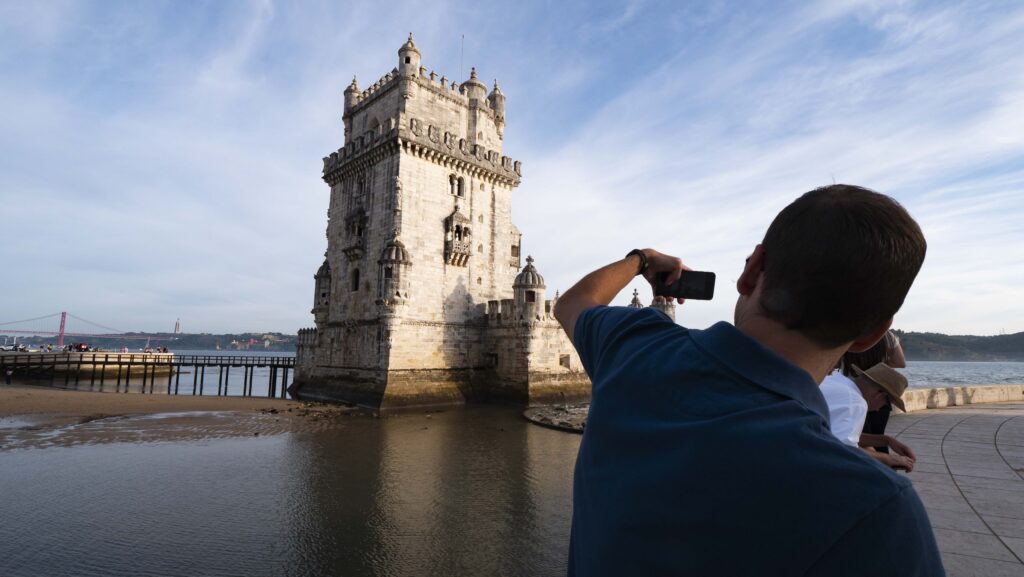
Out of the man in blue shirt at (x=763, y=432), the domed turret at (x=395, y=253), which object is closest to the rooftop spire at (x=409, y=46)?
the domed turret at (x=395, y=253)

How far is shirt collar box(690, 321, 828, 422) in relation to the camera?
3.69 ft

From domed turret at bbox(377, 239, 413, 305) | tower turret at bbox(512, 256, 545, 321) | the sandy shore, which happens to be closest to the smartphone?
the sandy shore

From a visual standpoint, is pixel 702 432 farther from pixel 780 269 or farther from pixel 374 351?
pixel 374 351

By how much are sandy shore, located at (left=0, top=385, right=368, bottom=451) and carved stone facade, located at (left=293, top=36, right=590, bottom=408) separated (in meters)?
3.46

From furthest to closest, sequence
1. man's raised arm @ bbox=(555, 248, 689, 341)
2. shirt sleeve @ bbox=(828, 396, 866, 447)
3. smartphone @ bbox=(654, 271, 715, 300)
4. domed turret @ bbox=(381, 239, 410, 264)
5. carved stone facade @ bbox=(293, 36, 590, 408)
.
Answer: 1. carved stone facade @ bbox=(293, 36, 590, 408)
2. domed turret @ bbox=(381, 239, 410, 264)
3. shirt sleeve @ bbox=(828, 396, 866, 447)
4. smartphone @ bbox=(654, 271, 715, 300)
5. man's raised arm @ bbox=(555, 248, 689, 341)

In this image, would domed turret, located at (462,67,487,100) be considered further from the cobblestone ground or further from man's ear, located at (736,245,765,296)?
man's ear, located at (736,245,765,296)

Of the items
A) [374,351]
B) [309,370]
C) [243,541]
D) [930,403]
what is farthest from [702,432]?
[309,370]

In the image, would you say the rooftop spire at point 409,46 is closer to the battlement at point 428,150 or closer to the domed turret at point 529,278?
the battlement at point 428,150

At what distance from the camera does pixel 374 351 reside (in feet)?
82.3

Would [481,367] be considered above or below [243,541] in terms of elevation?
above

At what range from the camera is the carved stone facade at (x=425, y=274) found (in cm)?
2522

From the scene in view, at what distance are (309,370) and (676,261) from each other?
31358 millimetres

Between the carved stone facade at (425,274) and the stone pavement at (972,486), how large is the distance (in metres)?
16.9

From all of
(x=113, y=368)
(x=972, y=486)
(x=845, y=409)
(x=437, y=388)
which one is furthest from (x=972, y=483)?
(x=113, y=368)
